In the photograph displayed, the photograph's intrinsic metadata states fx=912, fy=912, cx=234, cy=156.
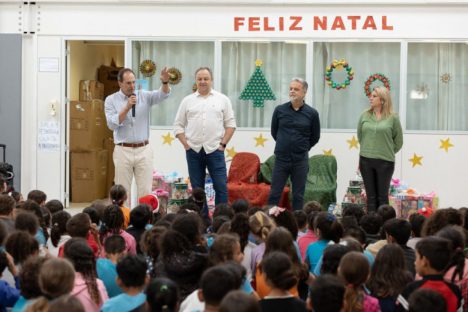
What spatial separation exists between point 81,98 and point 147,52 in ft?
6.12

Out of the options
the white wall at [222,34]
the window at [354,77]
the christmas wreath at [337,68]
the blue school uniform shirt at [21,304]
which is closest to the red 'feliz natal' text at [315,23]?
the white wall at [222,34]

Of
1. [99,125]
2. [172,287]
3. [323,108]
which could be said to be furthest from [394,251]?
[99,125]

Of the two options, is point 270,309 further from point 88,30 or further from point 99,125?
point 99,125

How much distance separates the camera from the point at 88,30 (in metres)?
11.7

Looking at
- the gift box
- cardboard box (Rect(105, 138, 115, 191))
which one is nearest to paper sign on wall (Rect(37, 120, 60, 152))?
cardboard box (Rect(105, 138, 115, 191))

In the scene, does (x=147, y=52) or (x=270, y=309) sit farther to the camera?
(x=147, y=52)

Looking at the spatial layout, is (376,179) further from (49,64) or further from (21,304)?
(21,304)

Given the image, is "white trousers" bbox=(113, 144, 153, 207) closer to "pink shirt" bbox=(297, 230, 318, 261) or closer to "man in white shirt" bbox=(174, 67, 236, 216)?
"man in white shirt" bbox=(174, 67, 236, 216)

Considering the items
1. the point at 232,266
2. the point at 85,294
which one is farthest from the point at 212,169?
the point at 232,266

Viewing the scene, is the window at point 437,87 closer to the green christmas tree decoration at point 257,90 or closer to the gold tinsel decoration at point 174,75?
the green christmas tree decoration at point 257,90

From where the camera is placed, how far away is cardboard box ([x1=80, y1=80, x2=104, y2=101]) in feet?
43.6

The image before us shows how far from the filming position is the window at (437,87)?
38.0ft

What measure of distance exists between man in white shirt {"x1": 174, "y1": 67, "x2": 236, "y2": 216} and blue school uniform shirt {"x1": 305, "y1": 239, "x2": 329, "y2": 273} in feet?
10.8

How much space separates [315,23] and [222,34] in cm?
119
